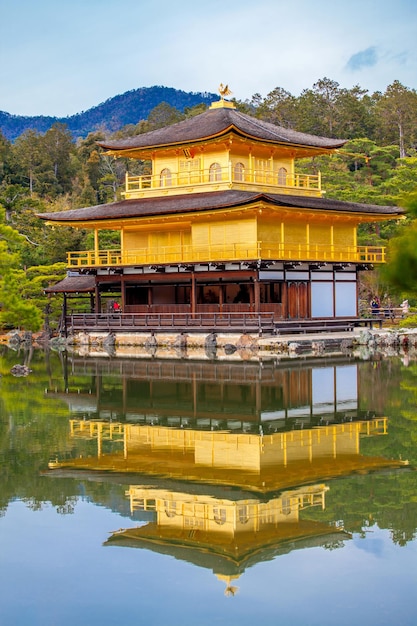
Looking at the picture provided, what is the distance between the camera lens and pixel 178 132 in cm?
4200

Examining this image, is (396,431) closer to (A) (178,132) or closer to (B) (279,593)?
(B) (279,593)

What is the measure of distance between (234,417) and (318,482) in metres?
5.95

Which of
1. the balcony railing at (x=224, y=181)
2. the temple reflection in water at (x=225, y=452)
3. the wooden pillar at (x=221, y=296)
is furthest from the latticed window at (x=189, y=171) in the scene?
the temple reflection in water at (x=225, y=452)

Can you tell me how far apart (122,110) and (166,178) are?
515 feet

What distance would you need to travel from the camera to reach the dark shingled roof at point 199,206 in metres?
35.5

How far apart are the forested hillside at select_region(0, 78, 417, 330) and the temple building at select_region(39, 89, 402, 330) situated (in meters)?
3.61

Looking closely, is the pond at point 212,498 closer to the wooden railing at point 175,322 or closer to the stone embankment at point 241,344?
the stone embankment at point 241,344

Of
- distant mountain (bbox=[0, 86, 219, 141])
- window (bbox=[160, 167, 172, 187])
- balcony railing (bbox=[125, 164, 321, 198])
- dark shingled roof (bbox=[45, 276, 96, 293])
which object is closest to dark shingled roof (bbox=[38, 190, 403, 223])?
balcony railing (bbox=[125, 164, 321, 198])

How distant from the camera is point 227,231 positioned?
37188mm

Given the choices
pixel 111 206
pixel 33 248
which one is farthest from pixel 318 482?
pixel 33 248

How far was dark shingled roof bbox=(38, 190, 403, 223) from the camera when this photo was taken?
35531 mm

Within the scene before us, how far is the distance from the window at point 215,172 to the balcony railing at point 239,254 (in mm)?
3391

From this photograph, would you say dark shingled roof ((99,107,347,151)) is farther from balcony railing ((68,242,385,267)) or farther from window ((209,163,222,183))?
balcony railing ((68,242,385,267))

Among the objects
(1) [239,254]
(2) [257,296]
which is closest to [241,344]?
(2) [257,296]
